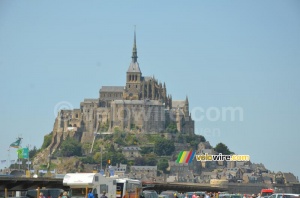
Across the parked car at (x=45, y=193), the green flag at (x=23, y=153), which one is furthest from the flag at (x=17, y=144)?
the parked car at (x=45, y=193)

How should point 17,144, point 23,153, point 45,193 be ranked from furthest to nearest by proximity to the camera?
point 17,144, point 23,153, point 45,193

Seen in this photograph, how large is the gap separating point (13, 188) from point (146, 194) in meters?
17.6

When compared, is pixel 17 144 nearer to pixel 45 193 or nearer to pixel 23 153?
pixel 23 153

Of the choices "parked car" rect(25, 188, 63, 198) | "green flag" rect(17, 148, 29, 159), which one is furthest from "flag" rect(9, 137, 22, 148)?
"parked car" rect(25, 188, 63, 198)

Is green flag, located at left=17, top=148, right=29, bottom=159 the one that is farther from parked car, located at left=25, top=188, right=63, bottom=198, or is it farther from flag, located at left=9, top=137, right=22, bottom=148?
parked car, located at left=25, top=188, right=63, bottom=198

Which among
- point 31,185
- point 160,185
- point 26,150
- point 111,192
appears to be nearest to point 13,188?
point 31,185

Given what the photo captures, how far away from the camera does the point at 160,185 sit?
110 metres

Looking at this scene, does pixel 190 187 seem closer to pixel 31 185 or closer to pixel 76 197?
pixel 31 185

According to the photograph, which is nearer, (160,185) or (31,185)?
(31,185)

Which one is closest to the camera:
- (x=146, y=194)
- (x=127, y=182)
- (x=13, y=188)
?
(x=127, y=182)

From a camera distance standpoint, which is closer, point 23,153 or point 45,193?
point 45,193

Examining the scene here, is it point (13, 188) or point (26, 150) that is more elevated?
point (26, 150)

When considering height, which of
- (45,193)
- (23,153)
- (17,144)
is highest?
(17,144)

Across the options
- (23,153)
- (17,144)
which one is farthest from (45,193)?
(17,144)
